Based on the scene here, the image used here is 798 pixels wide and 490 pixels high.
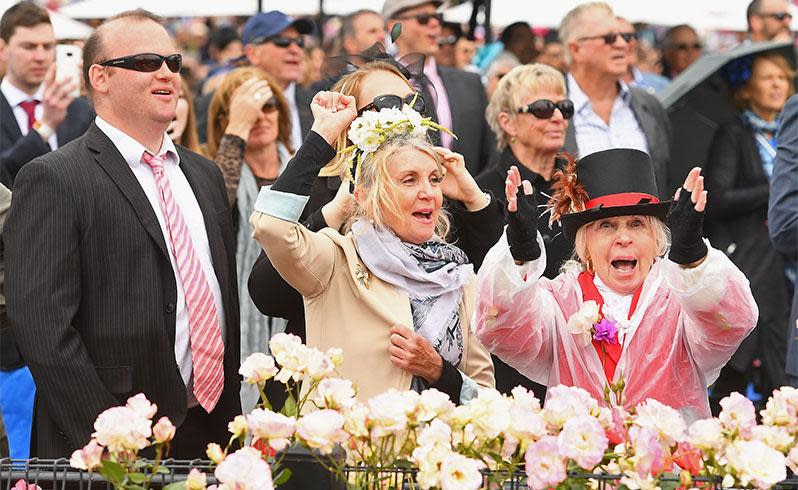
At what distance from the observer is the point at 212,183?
5023 millimetres

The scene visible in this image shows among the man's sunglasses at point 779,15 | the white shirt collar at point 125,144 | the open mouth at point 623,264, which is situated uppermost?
the man's sunglasses at point 779,15

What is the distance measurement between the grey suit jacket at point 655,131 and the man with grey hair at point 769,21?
2895mm

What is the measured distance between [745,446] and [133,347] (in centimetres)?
236

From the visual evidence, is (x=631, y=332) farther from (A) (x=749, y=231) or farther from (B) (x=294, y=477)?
(A) (x=749, y=231)

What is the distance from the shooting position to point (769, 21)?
34.3ft

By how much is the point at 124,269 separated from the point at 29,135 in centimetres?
214

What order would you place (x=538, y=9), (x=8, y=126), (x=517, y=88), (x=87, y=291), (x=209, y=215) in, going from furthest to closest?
1. (x=538, y=9)
2. (x=8, y=126)
3. (x=517, y=88)
4. (x=209, y=215)
5. (x=87, y=291)

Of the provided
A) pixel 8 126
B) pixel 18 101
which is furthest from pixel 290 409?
pixel 18 101

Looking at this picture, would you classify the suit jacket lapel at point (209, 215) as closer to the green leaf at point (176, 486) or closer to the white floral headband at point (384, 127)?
the white floral headband at point (384, 127)

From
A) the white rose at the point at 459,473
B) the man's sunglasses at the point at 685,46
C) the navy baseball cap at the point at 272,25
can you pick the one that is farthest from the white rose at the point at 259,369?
the man's sunglasses at the point at 685,46

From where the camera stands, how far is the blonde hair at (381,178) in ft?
14.2

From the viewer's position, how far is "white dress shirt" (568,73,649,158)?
736 cm

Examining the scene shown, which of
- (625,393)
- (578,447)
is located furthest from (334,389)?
(625,393)

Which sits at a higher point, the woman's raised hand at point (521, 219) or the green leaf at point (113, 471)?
the woman's raised hand at point (521, 219)
